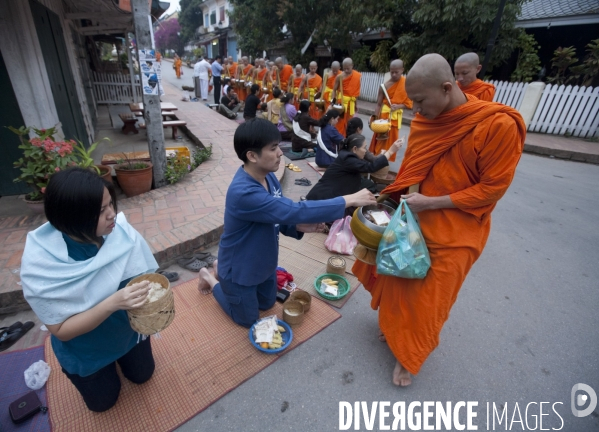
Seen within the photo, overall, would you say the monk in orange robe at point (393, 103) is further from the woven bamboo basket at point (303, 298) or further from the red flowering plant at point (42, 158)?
the red flowering plant at point (42, 158)

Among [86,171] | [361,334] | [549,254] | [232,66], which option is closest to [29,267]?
[86,171]

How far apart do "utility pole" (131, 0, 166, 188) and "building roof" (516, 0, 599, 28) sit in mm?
11617

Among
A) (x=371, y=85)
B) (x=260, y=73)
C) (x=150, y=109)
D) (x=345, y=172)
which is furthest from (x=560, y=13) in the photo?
(x=150, y=109)

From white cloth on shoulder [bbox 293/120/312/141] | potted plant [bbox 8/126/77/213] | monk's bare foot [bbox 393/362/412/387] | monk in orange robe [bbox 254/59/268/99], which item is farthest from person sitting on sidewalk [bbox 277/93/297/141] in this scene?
monk's bare foot [bbox 393/362/412/387]

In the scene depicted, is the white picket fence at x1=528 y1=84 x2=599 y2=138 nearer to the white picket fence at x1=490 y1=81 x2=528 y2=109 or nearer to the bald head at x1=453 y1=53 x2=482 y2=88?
the white picket fence at x1=490 y1=81 x2=528 y2=109

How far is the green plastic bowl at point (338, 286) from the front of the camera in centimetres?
279

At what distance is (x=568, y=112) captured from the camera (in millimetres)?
9031

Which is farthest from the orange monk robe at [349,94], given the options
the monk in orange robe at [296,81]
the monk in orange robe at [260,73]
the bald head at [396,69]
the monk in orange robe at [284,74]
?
the monk in orange robe at [260,73]

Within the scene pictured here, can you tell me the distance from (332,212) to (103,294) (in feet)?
4.05

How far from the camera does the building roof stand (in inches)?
345

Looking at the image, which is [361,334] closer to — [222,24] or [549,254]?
[549,254]

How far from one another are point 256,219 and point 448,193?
114cm

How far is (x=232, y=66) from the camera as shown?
15.9 meters

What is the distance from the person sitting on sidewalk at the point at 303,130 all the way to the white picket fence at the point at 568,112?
291 inches
